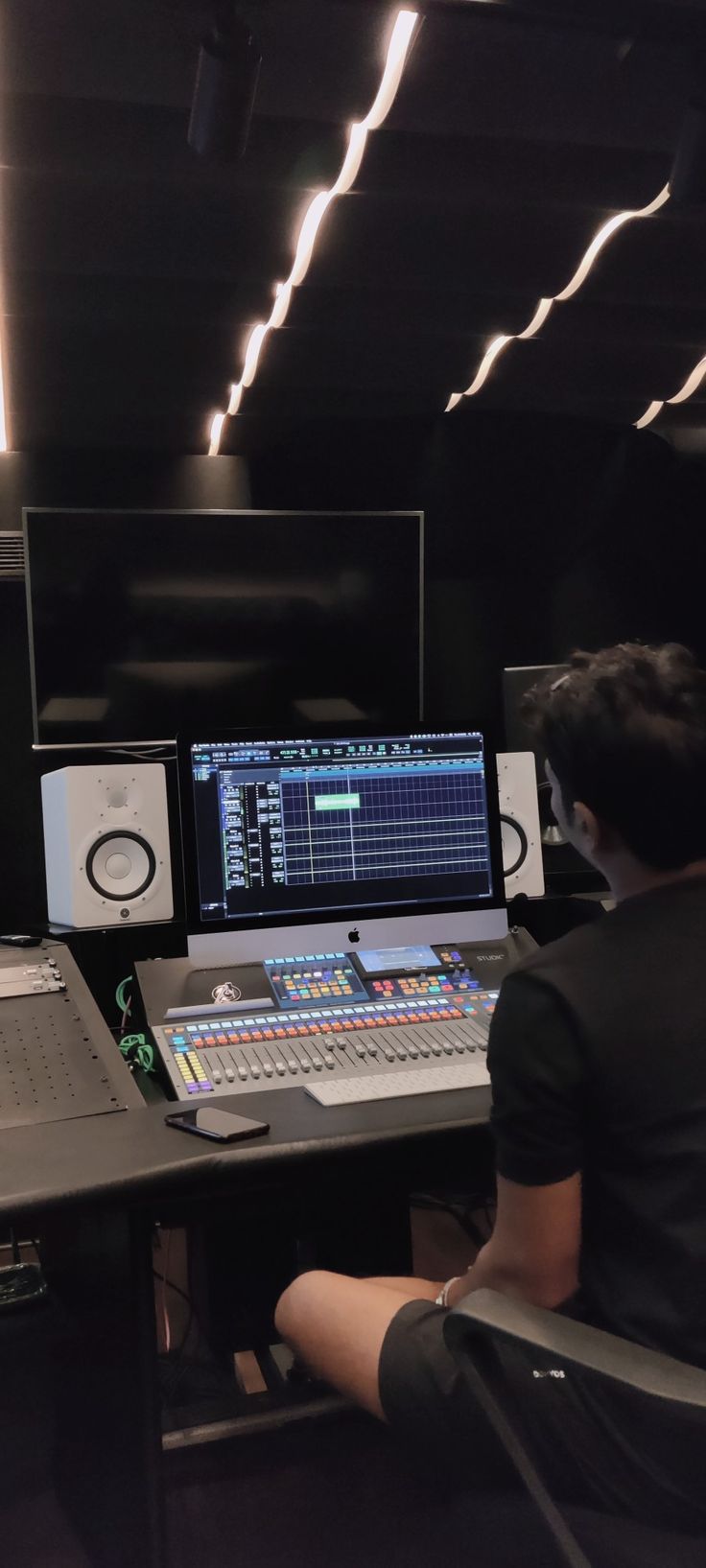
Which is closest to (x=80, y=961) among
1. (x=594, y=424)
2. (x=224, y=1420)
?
(x=224, y=1420)

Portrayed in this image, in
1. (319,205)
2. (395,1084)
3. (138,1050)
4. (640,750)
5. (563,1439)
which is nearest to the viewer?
(563,1439)

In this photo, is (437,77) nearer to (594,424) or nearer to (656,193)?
(656,193)

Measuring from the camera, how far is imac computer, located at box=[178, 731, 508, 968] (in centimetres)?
186

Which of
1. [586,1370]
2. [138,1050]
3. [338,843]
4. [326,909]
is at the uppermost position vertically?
[338,843]

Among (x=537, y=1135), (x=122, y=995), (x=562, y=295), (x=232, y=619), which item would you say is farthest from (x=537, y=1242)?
(x=562, y=295)

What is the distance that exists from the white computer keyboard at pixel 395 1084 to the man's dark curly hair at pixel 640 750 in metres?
0.47

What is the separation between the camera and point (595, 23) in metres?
1.97

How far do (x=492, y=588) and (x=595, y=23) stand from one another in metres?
2.18

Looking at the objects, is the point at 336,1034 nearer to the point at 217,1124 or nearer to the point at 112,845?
the point at 217,1124

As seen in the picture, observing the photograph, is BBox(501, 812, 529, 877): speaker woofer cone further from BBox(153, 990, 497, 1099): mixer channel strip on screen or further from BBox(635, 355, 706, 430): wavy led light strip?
BBox(635, 355, 706, 430): wavy led light strip

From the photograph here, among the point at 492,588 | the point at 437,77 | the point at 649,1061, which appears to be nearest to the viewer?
the point at 649,1061

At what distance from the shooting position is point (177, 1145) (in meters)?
1.29

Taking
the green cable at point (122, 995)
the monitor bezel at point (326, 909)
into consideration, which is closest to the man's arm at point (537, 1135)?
the monitor bezel at point (326, 909)

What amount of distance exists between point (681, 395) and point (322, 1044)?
3.43 metres
